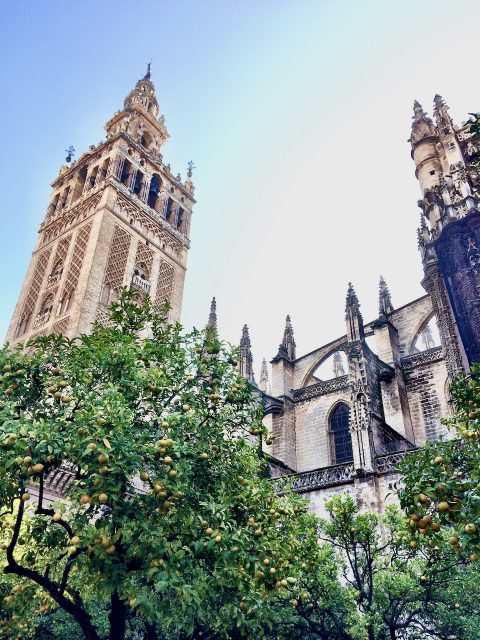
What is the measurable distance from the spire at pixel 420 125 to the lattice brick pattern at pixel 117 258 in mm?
16408

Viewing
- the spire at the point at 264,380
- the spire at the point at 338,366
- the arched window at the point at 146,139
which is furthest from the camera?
the spire at the point at 338,366

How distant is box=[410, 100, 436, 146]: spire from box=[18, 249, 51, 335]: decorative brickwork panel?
2171cm

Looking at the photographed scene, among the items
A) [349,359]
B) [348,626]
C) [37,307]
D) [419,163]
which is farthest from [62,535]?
[37,307]

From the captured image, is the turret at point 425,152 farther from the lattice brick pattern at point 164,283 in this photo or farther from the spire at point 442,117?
the lattice brick pattern at point 164,283

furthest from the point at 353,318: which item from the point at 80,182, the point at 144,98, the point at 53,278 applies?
the point at 144,98

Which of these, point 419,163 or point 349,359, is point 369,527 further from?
point 419,163

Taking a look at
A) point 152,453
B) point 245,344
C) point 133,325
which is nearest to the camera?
point 152,453

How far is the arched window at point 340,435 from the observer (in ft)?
76.7

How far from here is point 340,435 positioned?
24016mm

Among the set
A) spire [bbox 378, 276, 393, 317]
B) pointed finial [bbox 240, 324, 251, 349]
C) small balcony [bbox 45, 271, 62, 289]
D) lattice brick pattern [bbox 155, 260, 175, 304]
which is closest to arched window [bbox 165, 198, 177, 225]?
lattice brick pattern [bbox 155, 260, 175, 304]

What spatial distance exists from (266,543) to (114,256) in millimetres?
24124

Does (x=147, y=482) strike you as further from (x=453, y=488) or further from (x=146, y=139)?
(x=146, y=139)

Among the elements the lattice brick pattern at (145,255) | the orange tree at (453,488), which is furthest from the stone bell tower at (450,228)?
the lattice brick pattern at (145,255)

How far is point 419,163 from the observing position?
2033 centimetres
